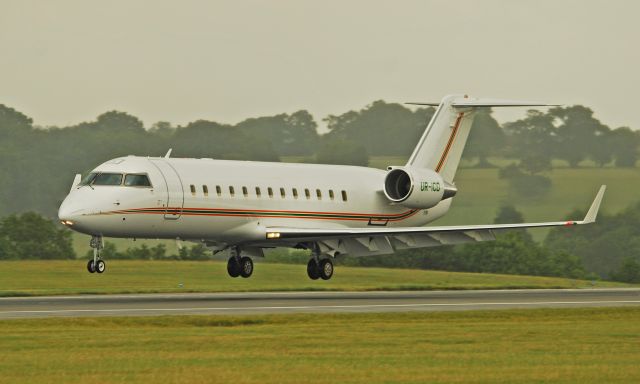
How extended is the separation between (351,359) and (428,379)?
2677 millimetres

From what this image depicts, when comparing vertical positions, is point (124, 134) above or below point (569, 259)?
above

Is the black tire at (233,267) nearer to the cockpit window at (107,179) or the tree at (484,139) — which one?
the cockpit window at (107,179)

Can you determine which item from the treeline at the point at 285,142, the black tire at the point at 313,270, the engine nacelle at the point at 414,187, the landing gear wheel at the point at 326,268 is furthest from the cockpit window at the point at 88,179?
the treeline at the point at 285,142

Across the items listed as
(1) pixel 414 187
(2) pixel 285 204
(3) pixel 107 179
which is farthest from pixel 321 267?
(3) pixel 107 179

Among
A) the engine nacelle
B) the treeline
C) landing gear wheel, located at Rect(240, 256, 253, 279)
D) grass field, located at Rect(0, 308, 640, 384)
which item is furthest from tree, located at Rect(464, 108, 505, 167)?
grass field, located at Rect(0, 308, 640, 384)

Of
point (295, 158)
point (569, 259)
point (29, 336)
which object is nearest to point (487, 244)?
point (569, 259)

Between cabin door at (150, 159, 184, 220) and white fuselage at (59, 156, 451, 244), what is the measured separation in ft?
0.10

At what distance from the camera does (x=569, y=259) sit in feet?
222

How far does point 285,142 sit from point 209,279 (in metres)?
36.2

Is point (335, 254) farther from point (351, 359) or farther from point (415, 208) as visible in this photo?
point (351, 359)

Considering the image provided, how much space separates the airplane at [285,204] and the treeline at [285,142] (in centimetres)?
2242

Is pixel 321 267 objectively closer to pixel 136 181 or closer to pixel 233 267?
pixel 233 267

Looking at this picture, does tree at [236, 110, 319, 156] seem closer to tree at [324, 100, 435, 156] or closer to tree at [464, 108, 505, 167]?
tree at [324, 100, 435, 156]

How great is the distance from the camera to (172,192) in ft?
143
